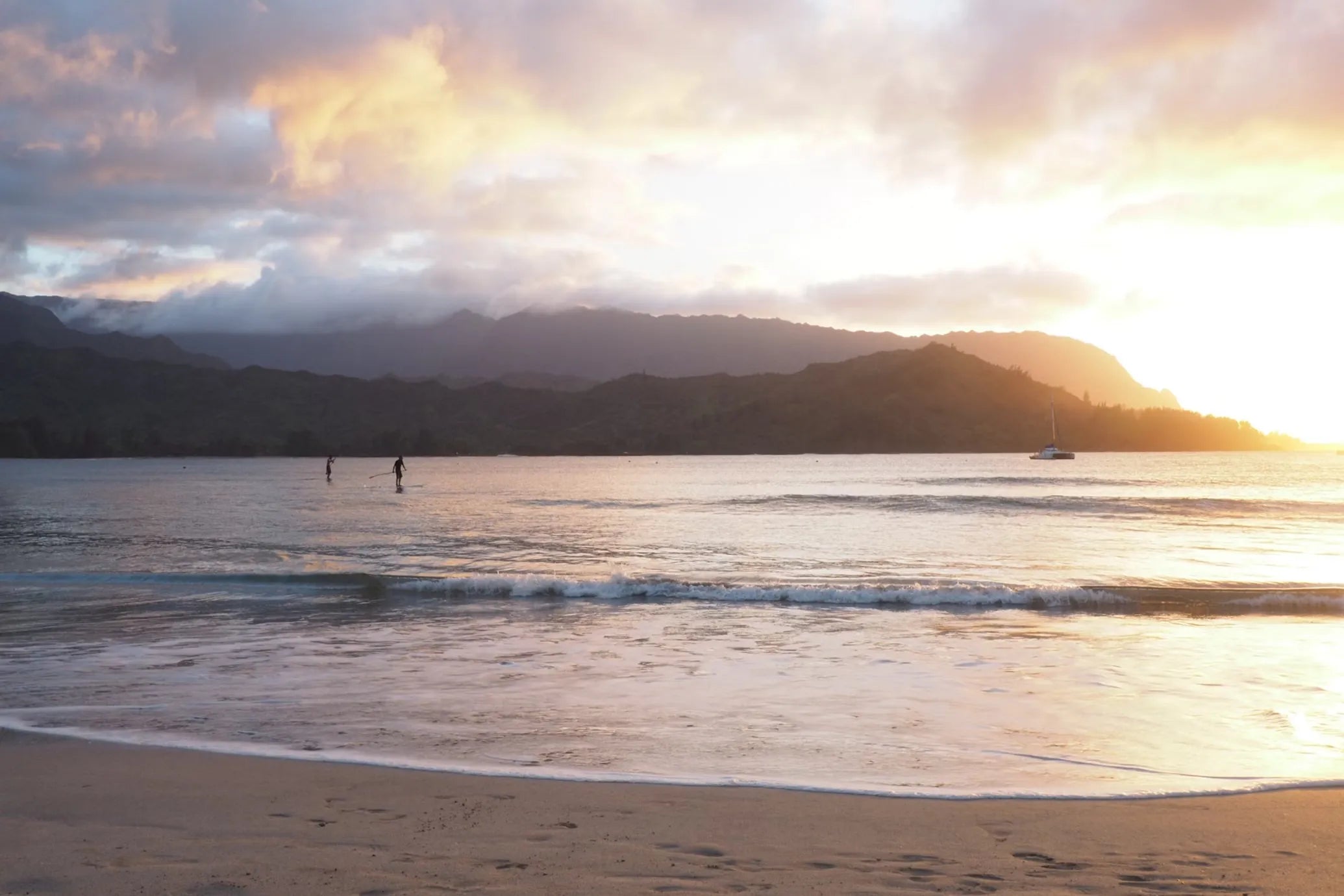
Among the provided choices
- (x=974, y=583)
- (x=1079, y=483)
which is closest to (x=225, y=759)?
(x=974, y=583)

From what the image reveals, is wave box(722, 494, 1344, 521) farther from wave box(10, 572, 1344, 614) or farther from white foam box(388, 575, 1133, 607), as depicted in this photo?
white foam box(388, 575, 1133, 607)

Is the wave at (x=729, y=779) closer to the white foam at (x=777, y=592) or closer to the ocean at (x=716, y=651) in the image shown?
the ocean at (x=716, y=651)

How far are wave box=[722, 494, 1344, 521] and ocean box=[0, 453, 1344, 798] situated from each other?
11700mm

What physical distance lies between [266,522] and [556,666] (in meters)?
36.1

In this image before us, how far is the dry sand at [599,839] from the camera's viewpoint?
211 inches

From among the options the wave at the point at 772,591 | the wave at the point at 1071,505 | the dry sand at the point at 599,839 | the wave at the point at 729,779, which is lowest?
the wave at the point at 1071,505

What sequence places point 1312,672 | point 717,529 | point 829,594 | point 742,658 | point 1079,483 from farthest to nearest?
point 1079,483 < point 717,529 < point 829,594 < point 742,658 < point 1312,672

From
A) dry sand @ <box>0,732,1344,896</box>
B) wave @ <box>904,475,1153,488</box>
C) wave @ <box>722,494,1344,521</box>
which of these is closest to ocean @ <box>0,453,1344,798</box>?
dry sand @ <box>0,732,1344,896</box>

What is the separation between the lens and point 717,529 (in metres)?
41.1

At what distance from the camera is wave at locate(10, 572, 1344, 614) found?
63.8 feet

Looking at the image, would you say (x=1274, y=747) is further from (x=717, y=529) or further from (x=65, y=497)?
(x=65, y=497)

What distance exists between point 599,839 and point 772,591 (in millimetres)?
14873

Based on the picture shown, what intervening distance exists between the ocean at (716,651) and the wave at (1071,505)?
38.4ft

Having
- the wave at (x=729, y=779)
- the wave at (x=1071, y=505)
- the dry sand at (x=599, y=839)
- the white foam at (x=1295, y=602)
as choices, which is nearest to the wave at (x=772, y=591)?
the white foam at (x=1295, y=602)
